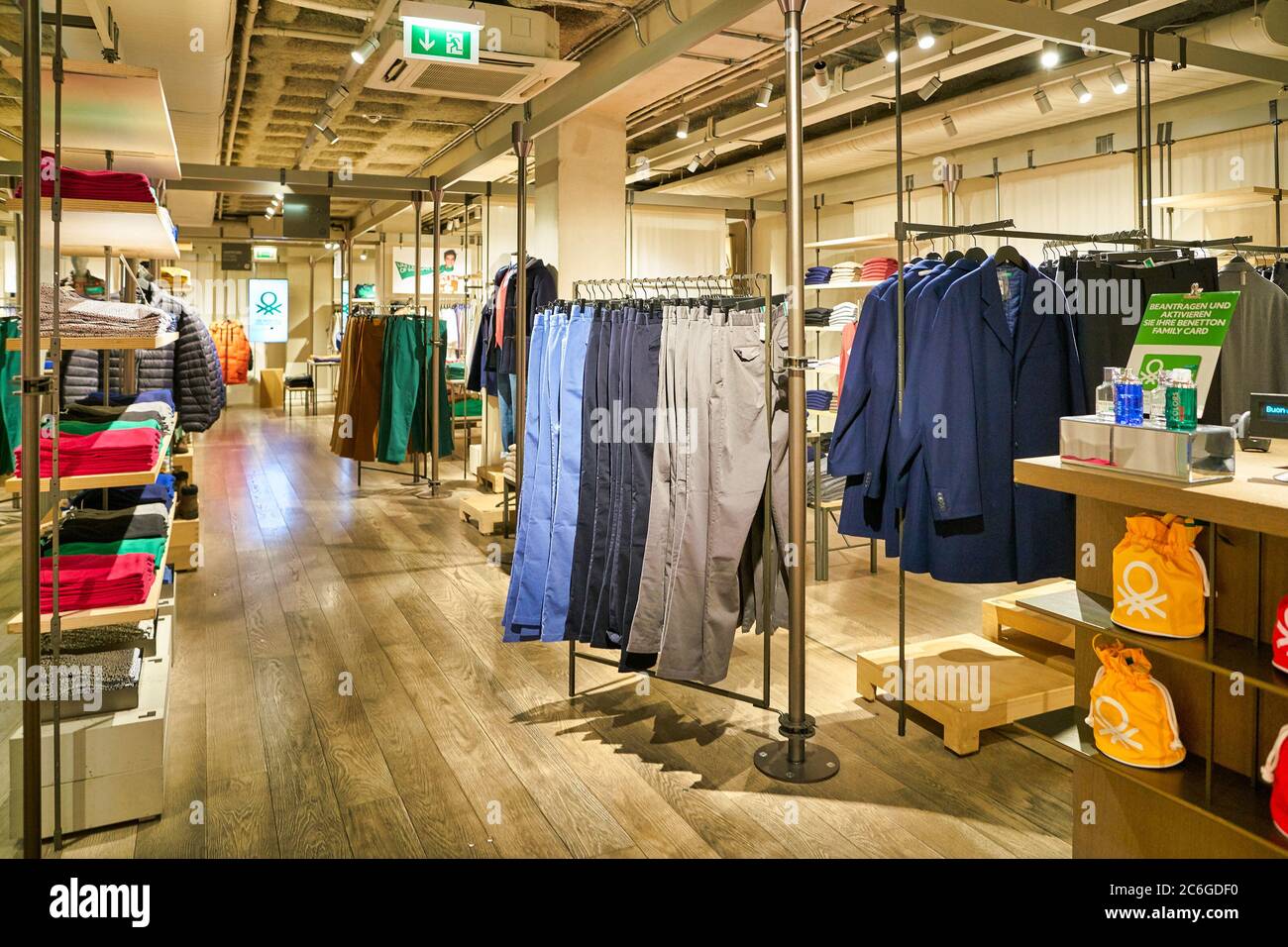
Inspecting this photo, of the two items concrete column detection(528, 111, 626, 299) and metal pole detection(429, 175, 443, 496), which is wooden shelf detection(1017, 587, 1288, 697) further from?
metal pole detection(429, 175, 443, 496)

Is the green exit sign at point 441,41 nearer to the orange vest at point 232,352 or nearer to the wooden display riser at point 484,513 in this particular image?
the wooden display riser at point 484,513

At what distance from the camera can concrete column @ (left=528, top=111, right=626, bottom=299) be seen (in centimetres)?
661

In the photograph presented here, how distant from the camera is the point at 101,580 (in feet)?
9.24

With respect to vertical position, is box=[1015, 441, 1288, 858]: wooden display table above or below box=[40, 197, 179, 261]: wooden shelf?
below

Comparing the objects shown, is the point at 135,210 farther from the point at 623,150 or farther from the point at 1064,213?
the point at 1064,213

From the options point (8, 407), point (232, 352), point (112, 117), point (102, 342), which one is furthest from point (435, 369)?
point (232, 352)

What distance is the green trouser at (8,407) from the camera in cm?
367

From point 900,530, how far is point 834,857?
1.11m

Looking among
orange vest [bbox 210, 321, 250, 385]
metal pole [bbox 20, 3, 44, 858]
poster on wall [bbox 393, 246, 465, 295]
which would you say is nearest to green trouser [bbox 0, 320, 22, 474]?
metal pole [bbox 20, 3, 44, 858]

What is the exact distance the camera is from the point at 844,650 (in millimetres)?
4168

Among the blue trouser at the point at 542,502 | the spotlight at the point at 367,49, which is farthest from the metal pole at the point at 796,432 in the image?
the spotlight at the point at 367,49

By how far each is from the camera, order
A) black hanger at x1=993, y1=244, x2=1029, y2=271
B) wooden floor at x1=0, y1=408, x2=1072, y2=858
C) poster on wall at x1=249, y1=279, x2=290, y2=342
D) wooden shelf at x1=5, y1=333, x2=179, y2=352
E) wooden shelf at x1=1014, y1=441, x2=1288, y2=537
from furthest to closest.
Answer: poster on wall at x1=249, y1=279, x2=290, y2=342 → black hanger at x1=993, y1=244, x2=1029, y2=271 → wooden shelf at x1=5, y1=333, x2=179, y2=352 → wooden floor at x1=0, y1=408, x2=1072, y2=858 → wooden shelf at x1=1014, y1=441, x2=1288, y2=537

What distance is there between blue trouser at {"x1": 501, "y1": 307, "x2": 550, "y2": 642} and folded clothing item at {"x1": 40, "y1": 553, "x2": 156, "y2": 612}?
112 centimetres
